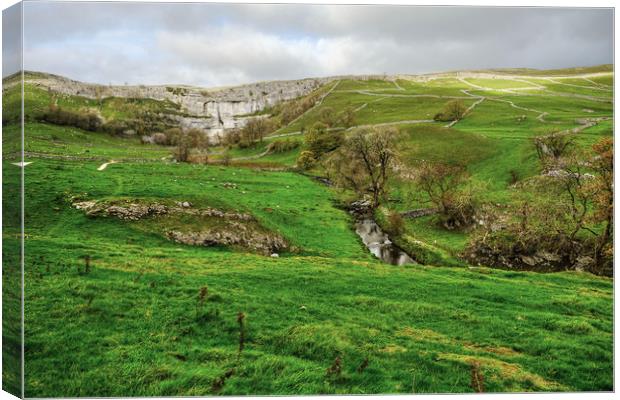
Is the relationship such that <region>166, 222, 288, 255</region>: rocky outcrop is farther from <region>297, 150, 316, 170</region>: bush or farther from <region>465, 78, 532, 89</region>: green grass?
<region>297, 150, 316, 170</region>: bush

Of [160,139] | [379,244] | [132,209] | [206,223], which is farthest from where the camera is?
[160,139]

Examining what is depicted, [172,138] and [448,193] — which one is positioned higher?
[172,138]

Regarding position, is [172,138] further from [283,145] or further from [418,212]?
[418,212]

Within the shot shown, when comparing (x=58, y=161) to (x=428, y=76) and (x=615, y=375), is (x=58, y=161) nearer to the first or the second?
(x=428, y=76)

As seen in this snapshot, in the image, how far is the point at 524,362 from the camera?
10195 mm

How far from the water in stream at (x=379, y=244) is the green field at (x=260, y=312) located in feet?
3.60

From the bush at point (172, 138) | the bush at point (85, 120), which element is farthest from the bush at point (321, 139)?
the bush at point (85, 120)

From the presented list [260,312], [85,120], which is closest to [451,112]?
[260,312]

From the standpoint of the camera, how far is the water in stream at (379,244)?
65.6 feet

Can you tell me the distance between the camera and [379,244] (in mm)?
21750

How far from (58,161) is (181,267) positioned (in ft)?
31.0

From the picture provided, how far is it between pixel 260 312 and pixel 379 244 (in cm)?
1190

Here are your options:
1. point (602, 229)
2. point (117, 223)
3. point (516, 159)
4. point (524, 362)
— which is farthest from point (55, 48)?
point (516, 159)

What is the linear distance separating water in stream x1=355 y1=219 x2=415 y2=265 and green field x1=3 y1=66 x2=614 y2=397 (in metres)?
1.10
